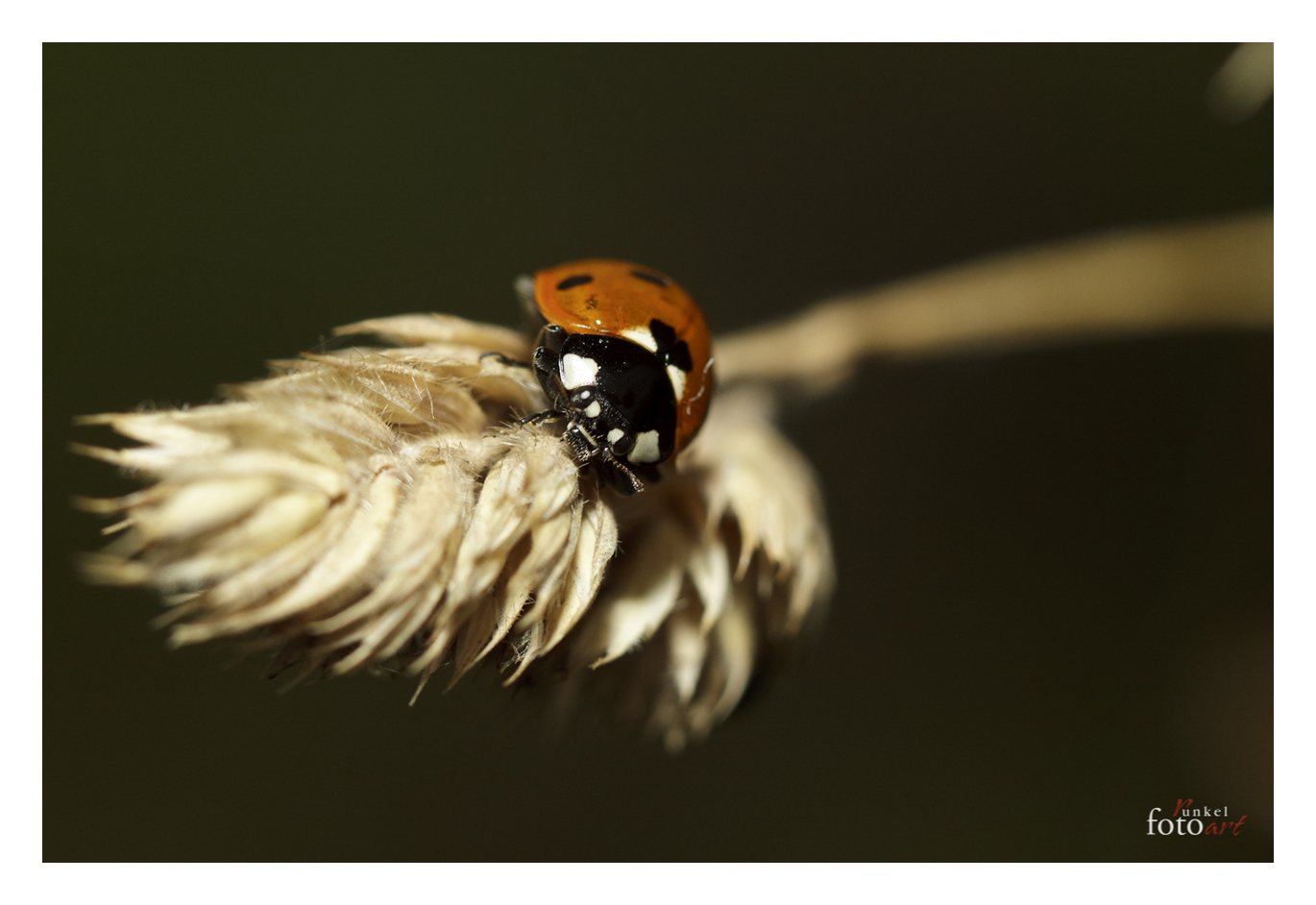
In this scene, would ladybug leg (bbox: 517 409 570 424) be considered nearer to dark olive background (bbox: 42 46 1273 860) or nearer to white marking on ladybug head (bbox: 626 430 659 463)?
white marking on ladybug head (bbox: 626 430 659 463)

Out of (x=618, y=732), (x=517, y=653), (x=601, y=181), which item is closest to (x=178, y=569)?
(x=517, y=653)

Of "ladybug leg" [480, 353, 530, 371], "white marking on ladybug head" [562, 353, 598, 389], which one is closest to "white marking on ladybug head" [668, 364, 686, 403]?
"white marking on ladybug head" [562, 353, 598, 389]

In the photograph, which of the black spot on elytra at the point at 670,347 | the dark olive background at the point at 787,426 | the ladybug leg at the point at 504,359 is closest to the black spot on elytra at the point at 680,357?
the black spot on elytra at the point at 670,347

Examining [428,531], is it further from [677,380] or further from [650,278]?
[650,278]

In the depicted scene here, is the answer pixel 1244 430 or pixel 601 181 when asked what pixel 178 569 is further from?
pixel 1244 430

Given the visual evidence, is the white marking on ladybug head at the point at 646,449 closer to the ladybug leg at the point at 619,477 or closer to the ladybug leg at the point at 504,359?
the ladybug leg at the point at 619,477

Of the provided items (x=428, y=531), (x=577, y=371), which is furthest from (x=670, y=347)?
(x=428, y=531)
